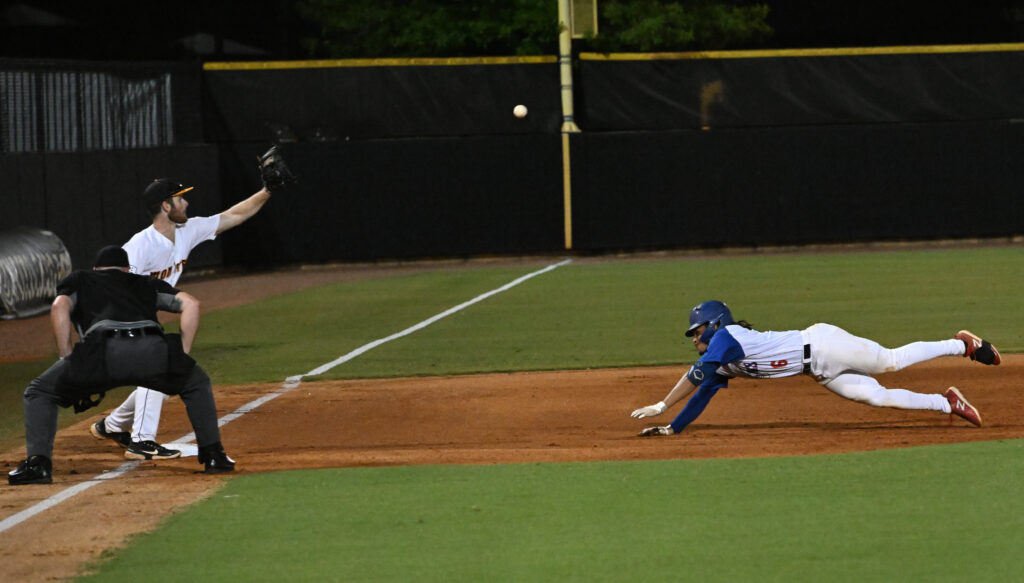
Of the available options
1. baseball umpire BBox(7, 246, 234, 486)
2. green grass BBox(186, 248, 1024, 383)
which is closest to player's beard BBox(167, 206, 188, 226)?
baseball umpire BBox(7, 246, 234, 486)

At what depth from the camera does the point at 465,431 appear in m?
9.48

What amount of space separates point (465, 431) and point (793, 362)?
231cm

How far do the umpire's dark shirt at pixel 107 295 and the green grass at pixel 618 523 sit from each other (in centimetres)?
114

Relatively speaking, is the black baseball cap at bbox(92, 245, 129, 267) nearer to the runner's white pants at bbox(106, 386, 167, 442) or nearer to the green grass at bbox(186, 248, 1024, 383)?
the runner's white pants at bbox(106, 386, 167, 442)

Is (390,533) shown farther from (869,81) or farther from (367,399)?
(869,81)

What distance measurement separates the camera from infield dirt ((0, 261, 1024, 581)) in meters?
6.99

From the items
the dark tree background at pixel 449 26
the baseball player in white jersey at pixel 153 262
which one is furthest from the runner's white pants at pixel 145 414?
the dark tree background at pixel 449 26

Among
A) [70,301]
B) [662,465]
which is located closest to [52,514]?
[70,301]

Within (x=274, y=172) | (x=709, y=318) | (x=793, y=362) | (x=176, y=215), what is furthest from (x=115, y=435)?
(x=793, y=362)

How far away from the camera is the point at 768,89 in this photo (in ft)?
88.8

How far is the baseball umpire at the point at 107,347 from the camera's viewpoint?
7602 mm

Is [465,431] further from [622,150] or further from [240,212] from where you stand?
[622,150]

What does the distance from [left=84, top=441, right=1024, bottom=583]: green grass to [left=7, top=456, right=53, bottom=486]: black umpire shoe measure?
116 cm

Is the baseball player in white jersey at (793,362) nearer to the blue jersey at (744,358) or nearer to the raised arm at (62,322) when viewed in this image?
the blue jersey at (744,358)
